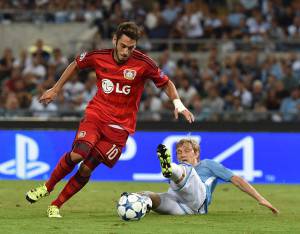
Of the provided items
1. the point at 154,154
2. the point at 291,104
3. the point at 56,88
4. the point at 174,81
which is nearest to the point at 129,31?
the point at 56,88

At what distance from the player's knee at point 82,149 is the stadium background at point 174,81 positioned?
2.76 m

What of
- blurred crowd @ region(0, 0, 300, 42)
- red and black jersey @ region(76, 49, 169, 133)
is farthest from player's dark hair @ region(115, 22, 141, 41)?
blurred crowd @ region(0, 0, 300, 42)

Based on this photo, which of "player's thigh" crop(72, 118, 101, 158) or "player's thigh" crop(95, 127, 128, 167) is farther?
"player's thigh" crop(95, 127, 128, 167)

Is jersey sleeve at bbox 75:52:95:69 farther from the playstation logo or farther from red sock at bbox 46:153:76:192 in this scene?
the playstation logo

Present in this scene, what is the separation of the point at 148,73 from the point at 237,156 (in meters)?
7.07

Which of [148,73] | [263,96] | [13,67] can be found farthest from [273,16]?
[148,73]

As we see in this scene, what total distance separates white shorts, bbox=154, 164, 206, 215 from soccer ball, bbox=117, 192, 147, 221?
0.54 meters

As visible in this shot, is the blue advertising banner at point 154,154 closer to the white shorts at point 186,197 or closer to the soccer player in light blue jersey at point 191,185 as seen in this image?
the soccer player in light blue jersey at point 191,185

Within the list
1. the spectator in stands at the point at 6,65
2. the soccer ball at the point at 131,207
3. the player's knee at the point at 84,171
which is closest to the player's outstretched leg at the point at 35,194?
the player's knee at the point at 84,171

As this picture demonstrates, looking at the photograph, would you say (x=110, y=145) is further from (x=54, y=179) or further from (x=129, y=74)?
(x=129, y=74)

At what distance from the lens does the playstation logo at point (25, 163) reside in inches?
711

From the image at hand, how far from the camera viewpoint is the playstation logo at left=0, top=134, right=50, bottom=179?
18.1 m

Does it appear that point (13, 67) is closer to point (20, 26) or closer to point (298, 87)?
point (20, 26)

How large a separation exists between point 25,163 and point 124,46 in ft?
24.6
